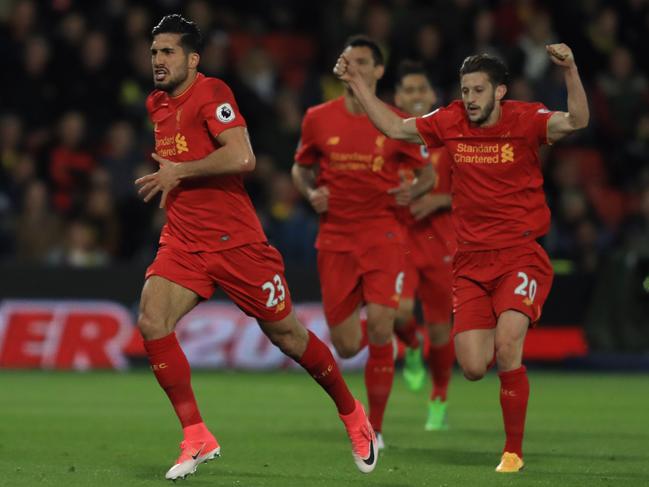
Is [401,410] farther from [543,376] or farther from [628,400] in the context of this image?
[543,376]

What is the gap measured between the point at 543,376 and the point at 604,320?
1.18 meters

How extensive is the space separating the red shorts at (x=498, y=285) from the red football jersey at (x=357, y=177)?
1630mm

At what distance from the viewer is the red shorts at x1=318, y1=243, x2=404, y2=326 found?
33.3 ft

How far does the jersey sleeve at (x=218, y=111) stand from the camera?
8.07 meters

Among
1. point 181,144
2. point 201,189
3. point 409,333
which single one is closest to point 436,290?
point 409,333

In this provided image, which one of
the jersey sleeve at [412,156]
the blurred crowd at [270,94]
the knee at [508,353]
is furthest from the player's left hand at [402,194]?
the blurred crowd at [270,94]

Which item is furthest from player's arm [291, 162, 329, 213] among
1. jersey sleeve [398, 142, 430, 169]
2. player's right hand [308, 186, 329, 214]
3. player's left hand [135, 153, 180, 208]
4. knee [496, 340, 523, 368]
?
player's left hand [135, 153, 180, 208]

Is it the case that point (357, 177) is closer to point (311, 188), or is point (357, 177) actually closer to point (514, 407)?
point (311, 188)

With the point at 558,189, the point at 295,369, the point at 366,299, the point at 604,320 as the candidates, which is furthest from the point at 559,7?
the point at 366,299

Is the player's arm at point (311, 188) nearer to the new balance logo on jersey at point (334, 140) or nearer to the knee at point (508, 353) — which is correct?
the new balance logo on jersey at point (334, 140)

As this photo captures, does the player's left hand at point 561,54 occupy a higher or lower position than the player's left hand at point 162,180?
higher

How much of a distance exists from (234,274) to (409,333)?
3800mm

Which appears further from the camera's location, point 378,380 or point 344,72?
point 378,380

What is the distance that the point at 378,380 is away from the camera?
9992 millimetres
